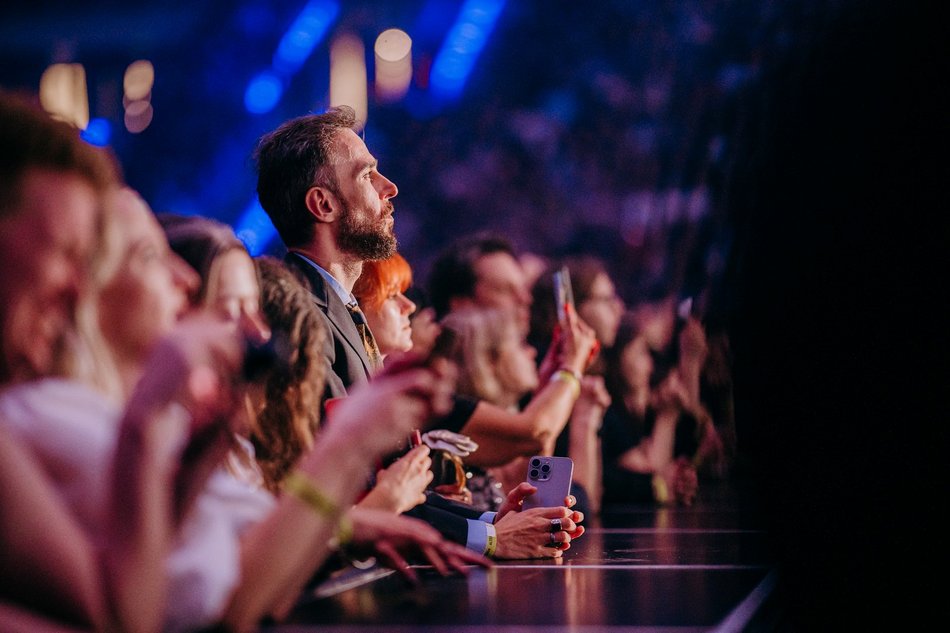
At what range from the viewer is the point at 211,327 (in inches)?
33.8

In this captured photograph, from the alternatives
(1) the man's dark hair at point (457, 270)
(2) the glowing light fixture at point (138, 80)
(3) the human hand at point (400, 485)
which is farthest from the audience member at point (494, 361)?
(2) the glowing light fixture at point (138, 80)

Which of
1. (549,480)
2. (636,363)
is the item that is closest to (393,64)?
(636,363)

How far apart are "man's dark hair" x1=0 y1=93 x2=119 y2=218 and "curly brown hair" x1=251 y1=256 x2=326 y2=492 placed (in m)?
0.53

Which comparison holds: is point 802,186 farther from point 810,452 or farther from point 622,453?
point 622,453

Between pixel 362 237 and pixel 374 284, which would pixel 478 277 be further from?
pixel 362 237

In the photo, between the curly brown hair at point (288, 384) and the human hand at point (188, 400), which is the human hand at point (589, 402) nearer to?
the curly brown hair at point (288, 384)

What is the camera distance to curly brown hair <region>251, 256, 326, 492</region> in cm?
151

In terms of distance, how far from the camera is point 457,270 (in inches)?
135

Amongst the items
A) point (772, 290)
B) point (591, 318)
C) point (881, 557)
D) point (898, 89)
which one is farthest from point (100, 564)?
point (591, 318)

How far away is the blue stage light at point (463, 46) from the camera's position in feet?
25.2

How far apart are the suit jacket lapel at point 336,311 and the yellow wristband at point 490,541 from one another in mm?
458

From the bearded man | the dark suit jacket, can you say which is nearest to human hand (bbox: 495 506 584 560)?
the dark suit jacket

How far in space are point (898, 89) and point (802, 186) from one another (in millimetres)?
317

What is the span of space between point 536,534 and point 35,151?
47.4 inches
